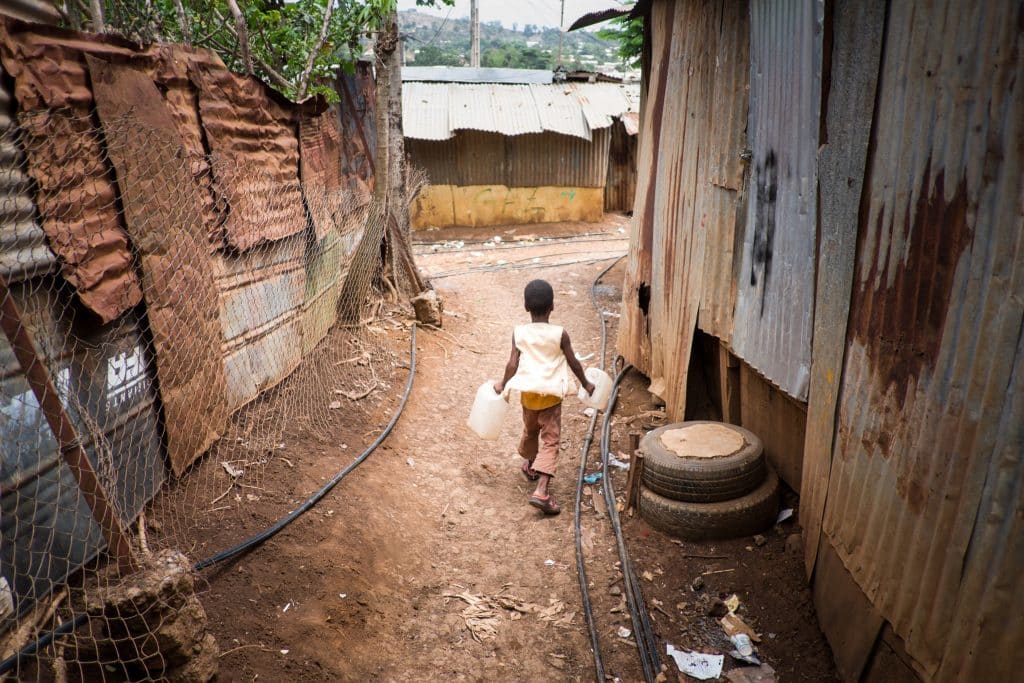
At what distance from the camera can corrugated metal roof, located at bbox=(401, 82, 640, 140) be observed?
15.8m

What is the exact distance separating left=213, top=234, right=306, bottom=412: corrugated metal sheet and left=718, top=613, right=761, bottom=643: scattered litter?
353 cm

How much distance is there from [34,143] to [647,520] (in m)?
4.11

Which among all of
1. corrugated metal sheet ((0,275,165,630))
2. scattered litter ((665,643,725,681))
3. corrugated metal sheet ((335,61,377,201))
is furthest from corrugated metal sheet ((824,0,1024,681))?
corrugated metal sheet ((335,61,377,201))

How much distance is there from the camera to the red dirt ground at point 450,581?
325 cm

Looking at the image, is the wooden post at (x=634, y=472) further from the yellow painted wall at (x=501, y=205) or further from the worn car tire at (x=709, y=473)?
the yellow painted wall at (x=501, y=205)

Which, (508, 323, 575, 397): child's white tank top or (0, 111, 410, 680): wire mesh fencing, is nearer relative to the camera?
(0, 111, 410, 680): wire mesh fencing

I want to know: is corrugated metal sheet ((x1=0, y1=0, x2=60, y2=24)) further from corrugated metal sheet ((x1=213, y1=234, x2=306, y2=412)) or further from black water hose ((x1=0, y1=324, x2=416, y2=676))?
black water hose ((x1=0, y1=324, x2=416, y2=676))

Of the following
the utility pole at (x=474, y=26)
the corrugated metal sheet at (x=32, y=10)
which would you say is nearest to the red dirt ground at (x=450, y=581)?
the corrugated metal sheet at (x=32, y=10)

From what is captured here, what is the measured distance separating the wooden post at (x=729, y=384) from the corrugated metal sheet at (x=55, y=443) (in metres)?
3.98

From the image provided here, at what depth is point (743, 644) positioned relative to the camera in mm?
3494

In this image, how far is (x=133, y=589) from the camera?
245 centimetres

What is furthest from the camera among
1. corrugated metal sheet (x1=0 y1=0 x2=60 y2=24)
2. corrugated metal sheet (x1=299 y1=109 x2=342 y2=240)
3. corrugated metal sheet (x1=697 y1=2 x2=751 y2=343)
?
corrugated metal sheet (x1=299 y1=109 x2=342 y2=240)

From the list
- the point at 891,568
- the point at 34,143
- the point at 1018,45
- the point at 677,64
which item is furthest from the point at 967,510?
the point at 677,64

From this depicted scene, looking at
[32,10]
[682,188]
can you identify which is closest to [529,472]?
[682,188]
